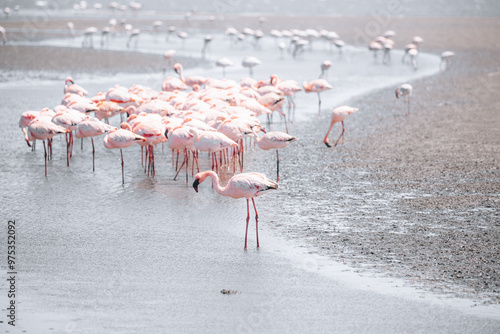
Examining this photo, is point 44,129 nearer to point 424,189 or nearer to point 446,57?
point 424,189

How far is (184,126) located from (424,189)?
3.46 m

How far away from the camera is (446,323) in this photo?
204 inches

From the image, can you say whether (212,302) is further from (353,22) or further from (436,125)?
(353,22)

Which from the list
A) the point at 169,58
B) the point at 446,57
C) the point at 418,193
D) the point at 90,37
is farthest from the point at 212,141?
the point at 90,37

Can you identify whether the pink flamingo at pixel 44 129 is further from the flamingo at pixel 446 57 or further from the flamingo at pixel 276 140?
the flamingo at pixel 446 57

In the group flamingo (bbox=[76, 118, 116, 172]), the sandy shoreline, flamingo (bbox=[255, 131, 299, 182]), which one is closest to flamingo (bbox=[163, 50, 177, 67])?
the sandy shoreline

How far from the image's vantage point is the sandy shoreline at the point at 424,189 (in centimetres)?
631

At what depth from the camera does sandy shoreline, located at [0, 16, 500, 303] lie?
631cm

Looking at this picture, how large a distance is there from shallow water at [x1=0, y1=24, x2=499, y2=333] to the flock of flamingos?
44cm

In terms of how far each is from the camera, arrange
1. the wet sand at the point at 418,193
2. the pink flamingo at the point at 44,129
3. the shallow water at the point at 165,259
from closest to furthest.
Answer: the shallow water at the point at 165,259
the wet sand at the point at 418,193
the pink flamingo at the point at 44,129

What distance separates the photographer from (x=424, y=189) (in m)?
8.69

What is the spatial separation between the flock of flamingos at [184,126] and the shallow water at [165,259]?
1.44ft

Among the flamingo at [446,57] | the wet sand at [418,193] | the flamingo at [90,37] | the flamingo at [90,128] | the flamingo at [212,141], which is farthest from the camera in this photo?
the flamingo at [90,37]

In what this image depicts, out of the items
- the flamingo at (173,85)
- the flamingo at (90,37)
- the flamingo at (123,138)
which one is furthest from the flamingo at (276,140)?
the flamingo at (90,37)
